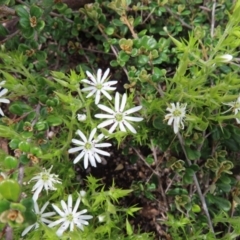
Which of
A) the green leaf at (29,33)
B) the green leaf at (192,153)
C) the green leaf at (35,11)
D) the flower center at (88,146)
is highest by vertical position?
the green leaf at (35,11)

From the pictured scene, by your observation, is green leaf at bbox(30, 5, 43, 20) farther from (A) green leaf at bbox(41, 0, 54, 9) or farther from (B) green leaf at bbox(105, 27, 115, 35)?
(B) green leaf at bbox(105, 27, 115, 35)

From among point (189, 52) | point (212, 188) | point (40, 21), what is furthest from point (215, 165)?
point (40, 21)

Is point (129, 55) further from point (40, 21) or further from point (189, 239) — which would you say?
point (189, 239)

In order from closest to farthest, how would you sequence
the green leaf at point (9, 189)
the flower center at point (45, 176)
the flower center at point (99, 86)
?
the green leaf at point (9, 189)
the flower center at point (45, 176)
the flower center at point (99, 86)

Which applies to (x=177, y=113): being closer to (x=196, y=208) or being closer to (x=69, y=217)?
(x=196, y=208)

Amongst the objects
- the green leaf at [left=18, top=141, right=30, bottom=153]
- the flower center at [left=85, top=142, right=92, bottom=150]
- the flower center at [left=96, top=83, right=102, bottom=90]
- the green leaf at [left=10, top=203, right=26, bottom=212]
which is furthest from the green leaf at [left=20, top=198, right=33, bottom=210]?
the flower center at [left=96, top=83, right=102, bottom=90]

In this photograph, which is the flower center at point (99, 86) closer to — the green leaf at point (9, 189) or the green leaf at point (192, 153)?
the green leaf at point (192, 153)

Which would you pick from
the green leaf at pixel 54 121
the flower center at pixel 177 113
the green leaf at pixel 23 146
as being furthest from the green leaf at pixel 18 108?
the flower center at pixel 177 113
